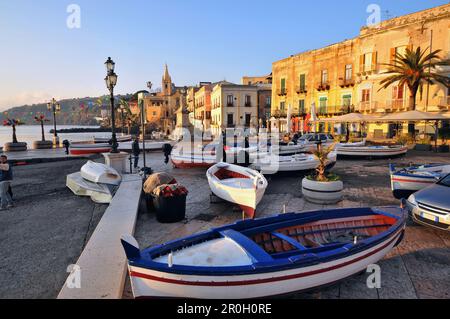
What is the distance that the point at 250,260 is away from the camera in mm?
4125

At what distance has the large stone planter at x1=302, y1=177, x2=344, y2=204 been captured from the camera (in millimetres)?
9523

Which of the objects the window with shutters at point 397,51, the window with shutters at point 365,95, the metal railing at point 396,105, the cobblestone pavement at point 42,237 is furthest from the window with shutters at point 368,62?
the cobblestone pavement at point 42,237

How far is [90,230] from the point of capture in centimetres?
815

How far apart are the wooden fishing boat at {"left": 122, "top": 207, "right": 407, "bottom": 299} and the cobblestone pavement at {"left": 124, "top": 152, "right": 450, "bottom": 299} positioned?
497mm

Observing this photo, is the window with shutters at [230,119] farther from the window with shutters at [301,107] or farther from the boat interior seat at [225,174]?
the boat interior seat at [225,174]

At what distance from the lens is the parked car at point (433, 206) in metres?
6.51

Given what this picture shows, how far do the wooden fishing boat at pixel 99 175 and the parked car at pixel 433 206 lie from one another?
1041cm

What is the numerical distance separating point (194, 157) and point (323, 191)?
9416 millimetres

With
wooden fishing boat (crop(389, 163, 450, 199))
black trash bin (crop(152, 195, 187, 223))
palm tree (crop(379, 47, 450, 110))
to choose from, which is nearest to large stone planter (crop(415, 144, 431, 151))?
palm tree (crop(379, 47, 450, 110))

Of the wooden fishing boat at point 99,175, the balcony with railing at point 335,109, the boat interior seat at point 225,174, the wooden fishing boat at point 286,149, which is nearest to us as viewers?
the boat interior seat at point 225,174

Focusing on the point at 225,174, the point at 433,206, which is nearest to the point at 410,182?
the point at 433,206

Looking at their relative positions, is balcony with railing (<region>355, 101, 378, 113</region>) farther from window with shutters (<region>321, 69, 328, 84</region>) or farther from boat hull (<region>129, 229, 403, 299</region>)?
boat hull (<region>129, 229, 403, 299</region>)

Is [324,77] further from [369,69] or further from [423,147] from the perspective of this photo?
[423,147]
